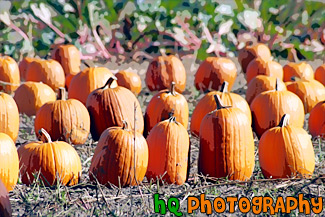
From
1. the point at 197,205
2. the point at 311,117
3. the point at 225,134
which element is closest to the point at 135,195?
the point at 197,205

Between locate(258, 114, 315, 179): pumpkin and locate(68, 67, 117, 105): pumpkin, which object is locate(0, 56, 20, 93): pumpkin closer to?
locate(68, 67, 117, 105): pumpkin

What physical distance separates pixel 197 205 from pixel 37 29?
22.3ft

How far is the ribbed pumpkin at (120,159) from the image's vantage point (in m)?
4.41

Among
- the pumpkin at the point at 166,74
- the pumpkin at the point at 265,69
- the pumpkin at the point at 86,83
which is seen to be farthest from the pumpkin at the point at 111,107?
the pumpkin at the point at 265,69

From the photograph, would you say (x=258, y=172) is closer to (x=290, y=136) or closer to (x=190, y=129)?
(x=290, y=136)

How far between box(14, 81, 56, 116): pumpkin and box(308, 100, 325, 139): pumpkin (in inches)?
101

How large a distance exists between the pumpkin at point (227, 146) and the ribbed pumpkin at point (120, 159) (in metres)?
0.46

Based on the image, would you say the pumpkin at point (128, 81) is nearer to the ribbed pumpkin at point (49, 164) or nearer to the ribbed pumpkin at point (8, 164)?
the ribbed pumpkin at point (49, 164)

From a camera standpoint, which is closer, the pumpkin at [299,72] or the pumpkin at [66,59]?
the pumpkin at [299,72]

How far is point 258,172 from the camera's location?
16.1ft

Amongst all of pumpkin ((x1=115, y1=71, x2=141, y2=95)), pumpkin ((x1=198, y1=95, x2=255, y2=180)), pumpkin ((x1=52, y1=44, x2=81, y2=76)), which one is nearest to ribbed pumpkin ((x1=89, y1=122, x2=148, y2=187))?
pumpkin ((x1=198, y1=95, x2=255, y2=180))

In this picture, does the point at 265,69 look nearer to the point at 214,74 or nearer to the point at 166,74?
the point at 214,74

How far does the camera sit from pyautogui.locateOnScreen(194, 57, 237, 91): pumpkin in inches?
308

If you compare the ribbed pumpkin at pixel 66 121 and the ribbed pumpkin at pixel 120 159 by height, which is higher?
the ribbed pumpkin at pixel 66 121
